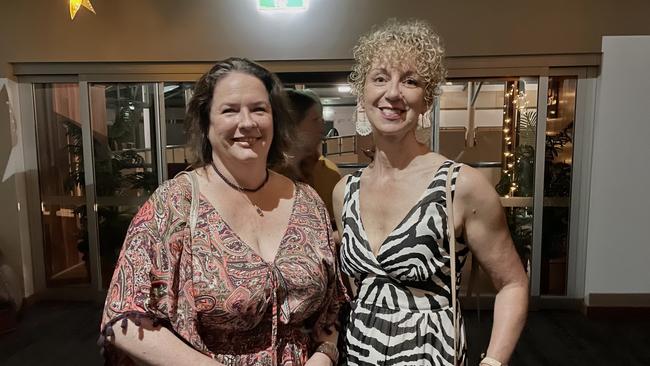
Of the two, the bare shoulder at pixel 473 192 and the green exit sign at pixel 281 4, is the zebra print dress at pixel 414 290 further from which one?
the green exit sign at pixel 281 4

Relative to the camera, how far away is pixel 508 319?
116 cm

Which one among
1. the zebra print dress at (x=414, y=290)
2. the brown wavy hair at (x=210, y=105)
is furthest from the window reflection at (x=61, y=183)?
the zebra print dress at (x=414, y=290)

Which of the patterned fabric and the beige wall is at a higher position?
the beige wall

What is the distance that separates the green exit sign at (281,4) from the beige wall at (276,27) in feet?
0.19

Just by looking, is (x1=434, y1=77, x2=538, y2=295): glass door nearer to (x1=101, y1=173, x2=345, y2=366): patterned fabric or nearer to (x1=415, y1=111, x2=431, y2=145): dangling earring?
(x1=415, y1=111, x2=431, y2=145): dangling earring

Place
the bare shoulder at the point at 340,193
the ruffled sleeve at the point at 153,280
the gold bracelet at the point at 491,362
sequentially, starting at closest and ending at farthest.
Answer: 1. the ruffled sleeve at the point at 153,280
2. the gold bracelet at the point at 491,362
3. the bare shoulder at the point at 340,193

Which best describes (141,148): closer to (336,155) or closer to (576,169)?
(336,155)

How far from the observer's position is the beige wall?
11.9ft

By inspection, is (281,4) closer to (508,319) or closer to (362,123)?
(362,123)

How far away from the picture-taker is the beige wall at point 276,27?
3.63 metres

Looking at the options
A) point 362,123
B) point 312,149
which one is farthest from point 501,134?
point 362,123

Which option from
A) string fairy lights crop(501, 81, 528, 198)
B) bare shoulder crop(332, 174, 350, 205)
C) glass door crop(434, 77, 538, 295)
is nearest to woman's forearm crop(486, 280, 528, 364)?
bare shoulder crop(332, 174, 350, 205)

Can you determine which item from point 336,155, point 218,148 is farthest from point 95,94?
point 218,148

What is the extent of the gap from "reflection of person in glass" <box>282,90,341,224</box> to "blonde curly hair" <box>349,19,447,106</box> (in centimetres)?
59
